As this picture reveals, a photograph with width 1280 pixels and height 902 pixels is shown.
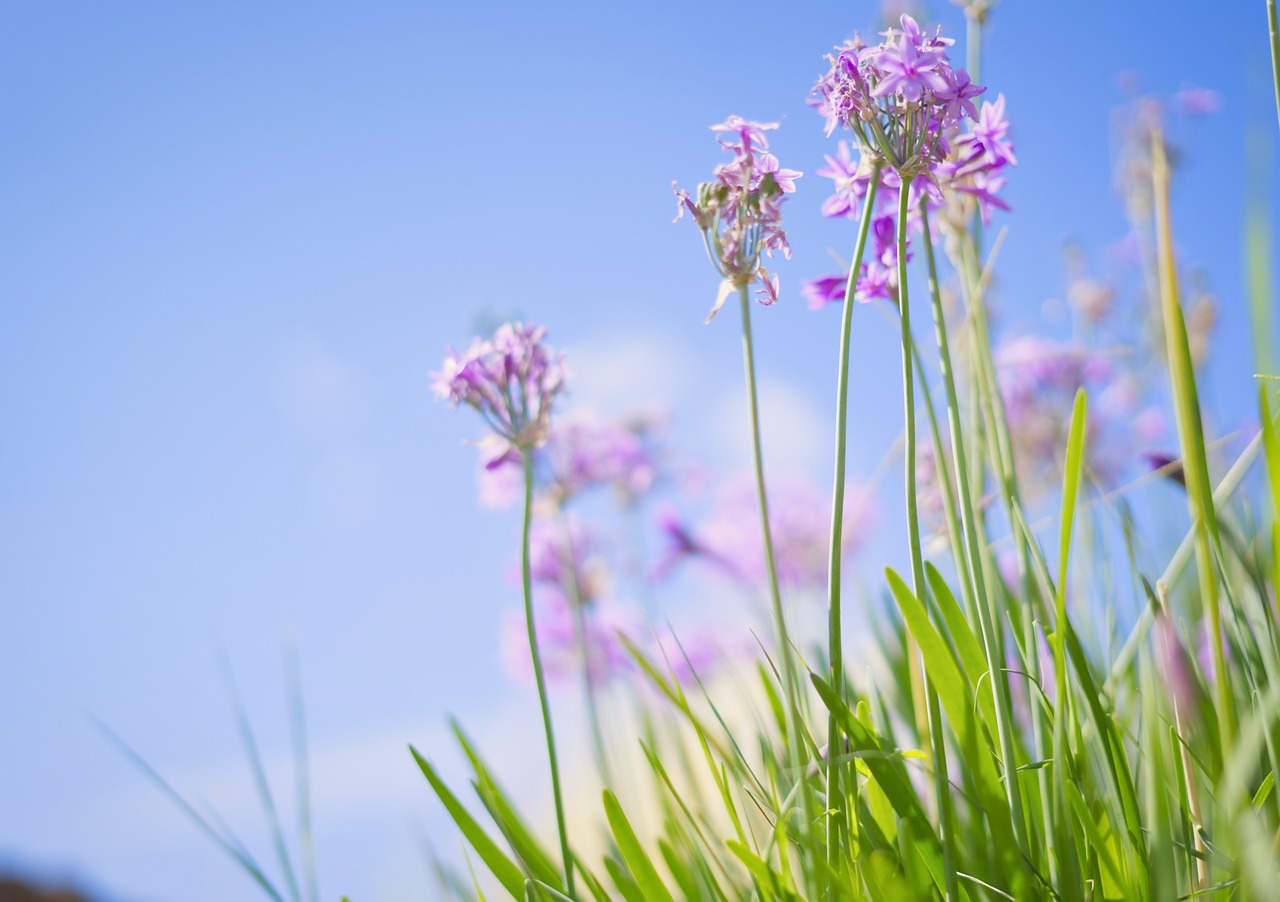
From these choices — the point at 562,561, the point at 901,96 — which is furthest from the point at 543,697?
the point at 562,561

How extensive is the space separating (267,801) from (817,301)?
1.06m

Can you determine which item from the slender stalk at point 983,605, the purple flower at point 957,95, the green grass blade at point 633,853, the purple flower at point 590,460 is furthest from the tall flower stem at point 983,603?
the purple flower at point 590,460

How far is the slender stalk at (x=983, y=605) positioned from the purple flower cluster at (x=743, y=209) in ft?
0.60

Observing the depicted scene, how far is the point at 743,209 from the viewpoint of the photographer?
1067 millimetres

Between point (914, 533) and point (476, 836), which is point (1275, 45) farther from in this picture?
point (476, 836)

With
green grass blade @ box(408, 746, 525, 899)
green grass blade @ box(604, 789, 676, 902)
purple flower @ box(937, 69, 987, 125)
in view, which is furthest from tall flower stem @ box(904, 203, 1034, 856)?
green grass blade @ box(408, 746, 525, 899)

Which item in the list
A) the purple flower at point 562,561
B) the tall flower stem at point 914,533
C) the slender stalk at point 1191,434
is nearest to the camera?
the slender stalk at point 1191,434

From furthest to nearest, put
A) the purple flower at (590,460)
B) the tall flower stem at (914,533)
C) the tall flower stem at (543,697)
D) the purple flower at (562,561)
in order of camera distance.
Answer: the purple flower at (562,561), the purple flower at (590,460), the tall flower stem at (543,697), the tall flower stem at (914,533)

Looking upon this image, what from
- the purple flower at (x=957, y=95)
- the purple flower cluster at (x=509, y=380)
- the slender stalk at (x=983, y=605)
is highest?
the purple flower at (x=957, y=95)

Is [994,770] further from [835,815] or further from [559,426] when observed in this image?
[559,426]

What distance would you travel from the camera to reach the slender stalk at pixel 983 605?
0.90m

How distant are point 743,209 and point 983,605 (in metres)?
0.54

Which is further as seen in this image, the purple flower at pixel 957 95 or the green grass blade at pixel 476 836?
the green grass blade at pixel 476 836

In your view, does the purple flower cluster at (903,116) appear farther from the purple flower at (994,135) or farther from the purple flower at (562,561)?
the purple flower at (562,561)
